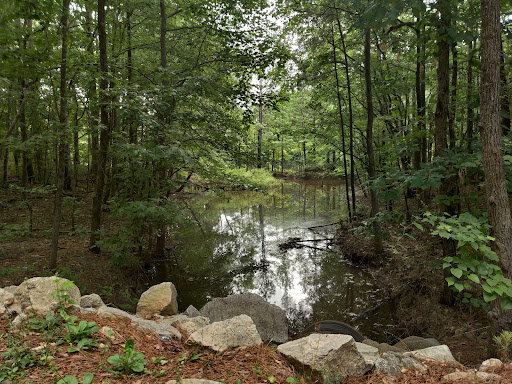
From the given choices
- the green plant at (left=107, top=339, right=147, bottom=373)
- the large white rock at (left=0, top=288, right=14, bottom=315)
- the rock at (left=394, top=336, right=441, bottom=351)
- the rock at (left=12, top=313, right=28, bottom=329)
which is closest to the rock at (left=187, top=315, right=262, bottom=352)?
the green plant at (left=107, top=339, right=147, bottom=373)

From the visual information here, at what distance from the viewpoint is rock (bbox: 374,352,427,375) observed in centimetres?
239

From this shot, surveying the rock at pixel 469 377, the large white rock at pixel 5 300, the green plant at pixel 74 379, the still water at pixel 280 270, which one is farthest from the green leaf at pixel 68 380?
the still water at pixel 280 270

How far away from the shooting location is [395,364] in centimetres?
246

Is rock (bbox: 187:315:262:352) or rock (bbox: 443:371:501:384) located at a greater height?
rock (bbox: 187:315:262:352)

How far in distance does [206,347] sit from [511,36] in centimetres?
538

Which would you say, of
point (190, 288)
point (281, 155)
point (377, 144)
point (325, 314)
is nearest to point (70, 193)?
point (190, 288)

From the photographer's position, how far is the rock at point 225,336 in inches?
99.7

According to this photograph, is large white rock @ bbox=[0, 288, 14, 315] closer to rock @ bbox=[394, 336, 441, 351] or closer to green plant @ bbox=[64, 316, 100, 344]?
green plant @ bbox=[64, 316, 100, 344]

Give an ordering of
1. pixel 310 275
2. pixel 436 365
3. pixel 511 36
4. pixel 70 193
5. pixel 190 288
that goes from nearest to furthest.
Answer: pixel 436 365 → pixel 511 36 → pixel 190 288 → pixel 310 275 → pixel 70 193

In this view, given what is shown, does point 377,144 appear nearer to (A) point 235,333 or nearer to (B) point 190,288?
(B) point 190,288

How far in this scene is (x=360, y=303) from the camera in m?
5.98

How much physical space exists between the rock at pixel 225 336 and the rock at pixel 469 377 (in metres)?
1.56

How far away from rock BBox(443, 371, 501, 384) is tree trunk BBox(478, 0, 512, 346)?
1073mm

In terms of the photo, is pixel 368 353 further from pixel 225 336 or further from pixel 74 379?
pixel 74 379
